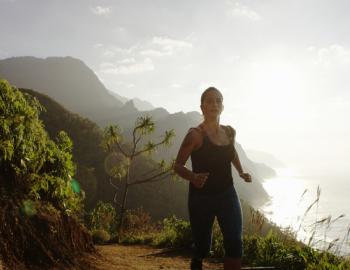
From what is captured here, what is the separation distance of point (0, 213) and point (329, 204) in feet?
505

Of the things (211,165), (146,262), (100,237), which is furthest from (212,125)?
(100,237)

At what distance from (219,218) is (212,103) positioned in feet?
3.61

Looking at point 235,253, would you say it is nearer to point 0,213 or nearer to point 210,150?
point 210,150

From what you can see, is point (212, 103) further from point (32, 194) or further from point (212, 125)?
point (32, 194)

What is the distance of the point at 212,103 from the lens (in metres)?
3.52

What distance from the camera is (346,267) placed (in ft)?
15.6

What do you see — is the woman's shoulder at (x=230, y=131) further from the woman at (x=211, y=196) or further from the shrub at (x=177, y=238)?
the shrub at (x=177, y=238)

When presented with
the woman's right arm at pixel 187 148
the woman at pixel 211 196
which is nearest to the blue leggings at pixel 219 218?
the woman at pixel 211 196

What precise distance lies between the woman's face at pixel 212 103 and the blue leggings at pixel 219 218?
770 mm

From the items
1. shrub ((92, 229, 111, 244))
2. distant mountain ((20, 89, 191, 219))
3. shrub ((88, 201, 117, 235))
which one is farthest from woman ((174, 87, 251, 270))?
distant mountain ((20, 89, 191, 219))

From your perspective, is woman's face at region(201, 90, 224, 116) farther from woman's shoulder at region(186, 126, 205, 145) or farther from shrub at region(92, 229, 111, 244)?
shrub at region(92, 229, 111, 244)

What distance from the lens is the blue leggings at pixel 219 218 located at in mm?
3273

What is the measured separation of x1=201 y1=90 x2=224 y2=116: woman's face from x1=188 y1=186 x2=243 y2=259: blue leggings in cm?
77

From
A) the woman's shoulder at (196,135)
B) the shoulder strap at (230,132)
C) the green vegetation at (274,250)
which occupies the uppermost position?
the shoulder strap at (230,132)
